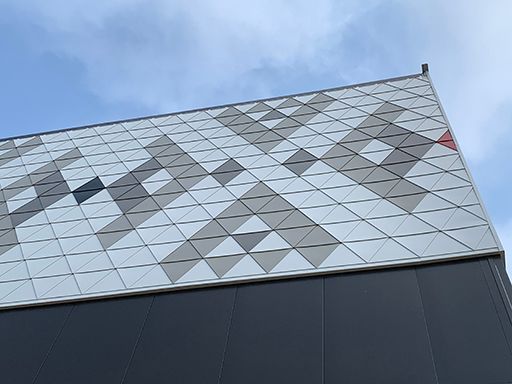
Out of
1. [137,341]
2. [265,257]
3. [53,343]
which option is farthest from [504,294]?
[53,343]

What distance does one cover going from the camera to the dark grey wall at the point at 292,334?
6.42 meters

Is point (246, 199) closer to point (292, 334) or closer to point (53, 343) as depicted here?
point (292, 334)

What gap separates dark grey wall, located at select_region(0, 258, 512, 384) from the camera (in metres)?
6.42

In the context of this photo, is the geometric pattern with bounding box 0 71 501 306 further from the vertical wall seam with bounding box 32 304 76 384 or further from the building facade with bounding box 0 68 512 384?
the vertical wall seam with bounding box 32 304 76 384

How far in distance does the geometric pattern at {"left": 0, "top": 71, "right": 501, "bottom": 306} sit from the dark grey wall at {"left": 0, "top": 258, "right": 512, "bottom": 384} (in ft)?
1.59

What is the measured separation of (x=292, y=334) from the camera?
23.9 feet

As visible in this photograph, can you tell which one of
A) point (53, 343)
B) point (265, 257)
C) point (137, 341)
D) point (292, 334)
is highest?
point (265, 257)

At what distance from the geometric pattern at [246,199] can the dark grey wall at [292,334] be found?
0.48m

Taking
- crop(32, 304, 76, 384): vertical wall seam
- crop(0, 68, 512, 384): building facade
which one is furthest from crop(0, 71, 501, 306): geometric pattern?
crop(32, 304, 76, 384): vertical wall seam

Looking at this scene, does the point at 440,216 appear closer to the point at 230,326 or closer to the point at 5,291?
the point at 230,326

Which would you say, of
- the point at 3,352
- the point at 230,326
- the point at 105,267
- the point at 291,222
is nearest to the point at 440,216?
the point at 291,222

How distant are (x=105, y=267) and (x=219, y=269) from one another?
235cm

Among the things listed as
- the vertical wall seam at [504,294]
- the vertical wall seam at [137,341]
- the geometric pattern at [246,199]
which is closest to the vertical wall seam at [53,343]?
the geometric pattern at [246,199]

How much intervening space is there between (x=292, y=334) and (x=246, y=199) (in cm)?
456
